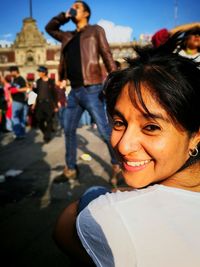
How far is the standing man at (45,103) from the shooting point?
7.10 meters

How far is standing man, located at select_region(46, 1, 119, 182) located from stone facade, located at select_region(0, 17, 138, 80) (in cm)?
4746

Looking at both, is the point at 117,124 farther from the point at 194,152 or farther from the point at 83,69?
the point at 83,69

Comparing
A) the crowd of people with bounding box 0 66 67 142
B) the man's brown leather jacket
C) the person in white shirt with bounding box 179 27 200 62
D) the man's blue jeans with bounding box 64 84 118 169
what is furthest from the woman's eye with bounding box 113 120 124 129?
the crowd of people with bounding box 0 66 67 142

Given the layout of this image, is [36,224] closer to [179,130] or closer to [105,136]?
[105,136]

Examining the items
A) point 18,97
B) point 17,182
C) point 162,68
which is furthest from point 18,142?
point 162,68

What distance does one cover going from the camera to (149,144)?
3.60ft

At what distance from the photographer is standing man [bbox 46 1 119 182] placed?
11.5ft

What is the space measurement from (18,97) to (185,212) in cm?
764

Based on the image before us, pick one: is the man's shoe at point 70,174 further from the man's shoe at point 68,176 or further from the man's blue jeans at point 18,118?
the man's blue jeans at point 18,118

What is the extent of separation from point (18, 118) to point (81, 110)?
4.47 metres

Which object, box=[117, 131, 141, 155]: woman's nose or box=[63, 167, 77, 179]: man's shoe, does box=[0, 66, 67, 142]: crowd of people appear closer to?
box=[63, 167, 77, 179]: man's shoe

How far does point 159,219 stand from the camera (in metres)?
0.80

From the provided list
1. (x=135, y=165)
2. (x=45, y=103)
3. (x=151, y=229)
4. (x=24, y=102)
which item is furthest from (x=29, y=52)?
(x=151, y=229)

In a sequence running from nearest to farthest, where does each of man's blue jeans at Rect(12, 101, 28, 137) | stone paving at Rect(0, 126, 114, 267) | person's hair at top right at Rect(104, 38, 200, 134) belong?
person's hair at top right at Rect(104, 38, 200, 134) → stone paving at Rect(0, 126, 114, 267) → man's blue jeans at Rect(12, 101, 28, 137)
